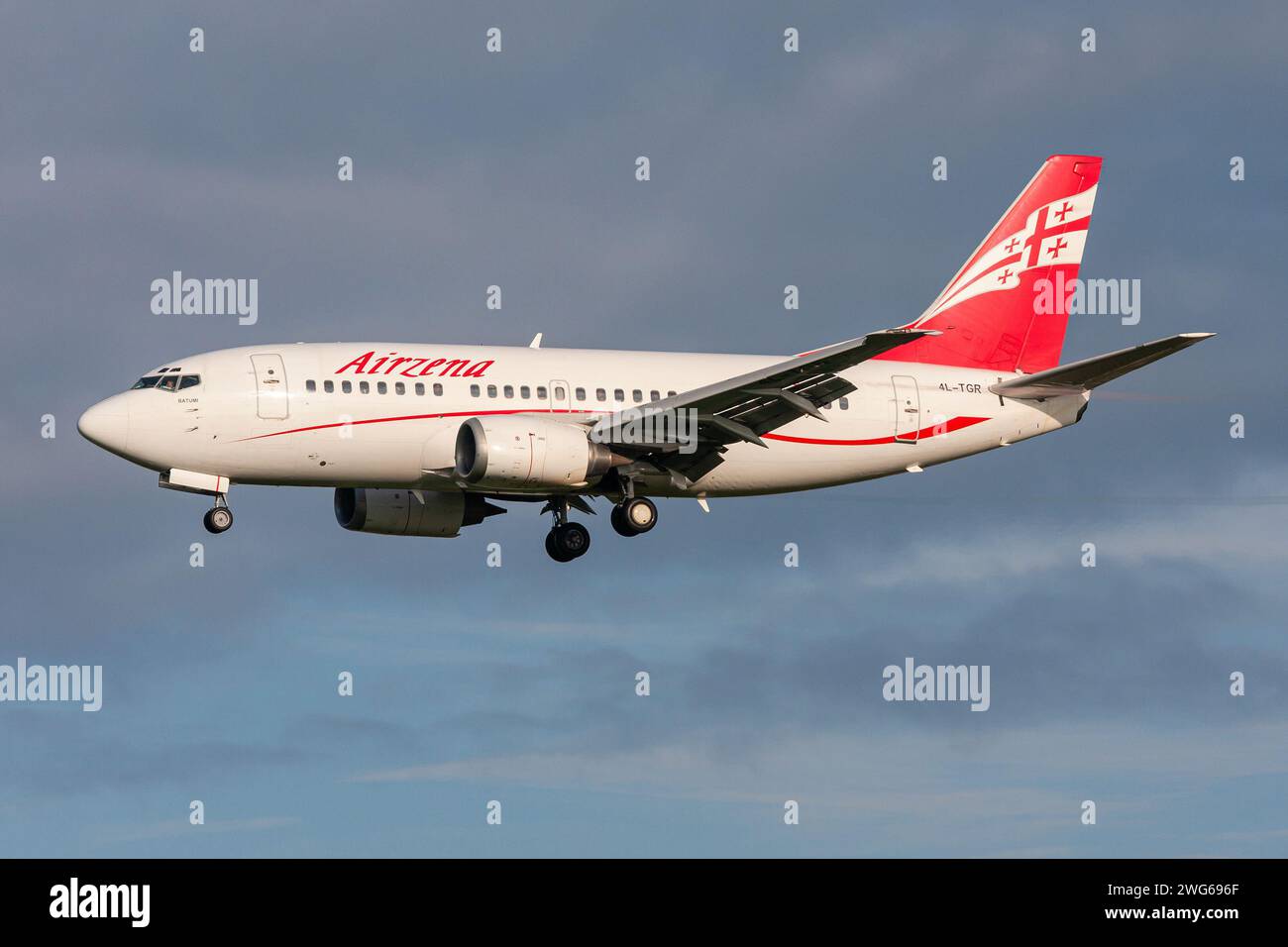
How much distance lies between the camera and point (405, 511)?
2194 inches

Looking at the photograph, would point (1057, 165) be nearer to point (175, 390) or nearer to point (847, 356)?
point (847, 356)

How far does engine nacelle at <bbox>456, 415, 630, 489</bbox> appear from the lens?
49188 mm

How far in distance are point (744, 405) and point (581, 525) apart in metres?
6.11

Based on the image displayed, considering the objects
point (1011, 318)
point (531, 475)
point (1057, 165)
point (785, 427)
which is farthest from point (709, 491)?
point (1057, 165)

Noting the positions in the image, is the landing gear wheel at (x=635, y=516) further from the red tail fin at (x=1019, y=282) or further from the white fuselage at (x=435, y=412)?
the red tail fin at (x=1019, y=282)

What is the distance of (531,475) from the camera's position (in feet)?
163

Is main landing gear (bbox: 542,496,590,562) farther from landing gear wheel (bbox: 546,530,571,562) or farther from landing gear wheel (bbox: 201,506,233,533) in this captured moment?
landing gear wheel (bbox: 201,506,233,533)

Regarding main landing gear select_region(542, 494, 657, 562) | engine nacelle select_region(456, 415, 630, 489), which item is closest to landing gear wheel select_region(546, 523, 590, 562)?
main landing gear select_region(542, 494, 657, 562)

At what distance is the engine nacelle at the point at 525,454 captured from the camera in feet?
161

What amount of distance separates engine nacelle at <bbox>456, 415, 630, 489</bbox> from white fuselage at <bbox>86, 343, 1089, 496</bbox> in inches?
36.7

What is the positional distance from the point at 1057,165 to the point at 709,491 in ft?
50.6

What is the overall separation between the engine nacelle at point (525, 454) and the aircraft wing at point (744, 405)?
2.48ft

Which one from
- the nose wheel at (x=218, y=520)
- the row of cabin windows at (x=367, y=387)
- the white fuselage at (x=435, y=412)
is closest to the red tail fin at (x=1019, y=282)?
the white fuselage at (x=435, y=412)

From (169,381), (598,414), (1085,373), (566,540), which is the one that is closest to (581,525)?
(566,540)
